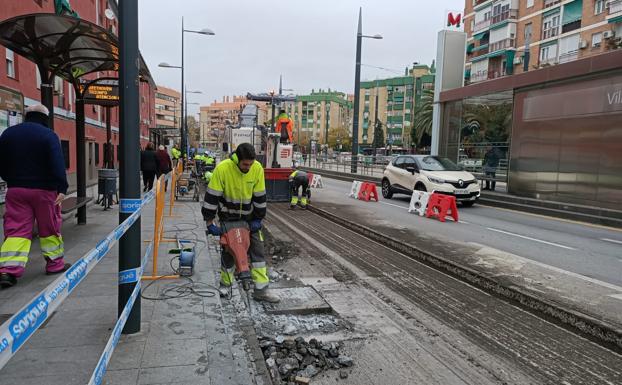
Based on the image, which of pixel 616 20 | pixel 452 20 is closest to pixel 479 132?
pixel 452 20

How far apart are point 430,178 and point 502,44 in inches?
1476

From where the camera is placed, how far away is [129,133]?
3.46m

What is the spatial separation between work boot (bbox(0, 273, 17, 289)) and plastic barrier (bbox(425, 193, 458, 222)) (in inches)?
377

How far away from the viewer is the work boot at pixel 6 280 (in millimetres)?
4593

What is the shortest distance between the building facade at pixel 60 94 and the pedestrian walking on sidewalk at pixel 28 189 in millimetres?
2811

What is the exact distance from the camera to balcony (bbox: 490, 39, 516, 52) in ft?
144

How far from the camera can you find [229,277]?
5008 mm

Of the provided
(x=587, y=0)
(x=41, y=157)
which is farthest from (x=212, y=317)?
(x=587, y=0)

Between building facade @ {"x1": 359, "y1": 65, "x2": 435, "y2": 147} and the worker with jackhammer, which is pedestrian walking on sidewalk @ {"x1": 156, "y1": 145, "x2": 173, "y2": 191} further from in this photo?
building facade @ {"x1": 359, "y1": 65, "x2": 435, "y2": 147}

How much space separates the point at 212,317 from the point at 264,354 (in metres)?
0.74

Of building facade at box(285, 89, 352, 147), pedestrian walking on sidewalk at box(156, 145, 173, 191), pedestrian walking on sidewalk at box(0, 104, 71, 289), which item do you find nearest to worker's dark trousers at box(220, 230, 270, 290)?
pedestrian walking on sidewalk at box(0, 104, 71, 289)

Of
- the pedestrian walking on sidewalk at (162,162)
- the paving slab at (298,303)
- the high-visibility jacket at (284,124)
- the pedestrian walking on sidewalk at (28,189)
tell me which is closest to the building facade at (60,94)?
the pedestrian walking on sidewalk at (162,162)

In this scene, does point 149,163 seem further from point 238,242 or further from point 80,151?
point 238,242

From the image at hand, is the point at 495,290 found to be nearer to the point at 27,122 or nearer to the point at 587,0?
the point at 27,122
